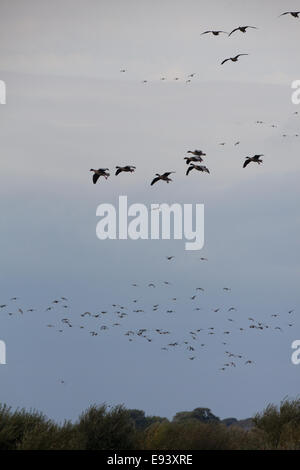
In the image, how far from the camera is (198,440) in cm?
3553

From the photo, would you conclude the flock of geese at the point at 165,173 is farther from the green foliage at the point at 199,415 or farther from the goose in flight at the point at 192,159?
the green foliage at the point at 199,415

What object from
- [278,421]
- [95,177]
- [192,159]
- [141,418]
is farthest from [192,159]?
[141,418]

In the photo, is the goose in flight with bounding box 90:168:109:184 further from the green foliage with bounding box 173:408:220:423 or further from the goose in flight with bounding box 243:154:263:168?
the green foliage with bounding box 173:408:220:423

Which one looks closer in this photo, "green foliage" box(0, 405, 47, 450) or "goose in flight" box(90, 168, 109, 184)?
"green foliage" box(0, 405, 47, 450)

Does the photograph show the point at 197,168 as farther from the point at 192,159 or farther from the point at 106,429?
the point at 106,429

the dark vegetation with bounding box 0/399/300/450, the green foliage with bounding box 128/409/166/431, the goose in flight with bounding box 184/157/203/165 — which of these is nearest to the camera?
the dark vegetation with bounding box 0/399/300/450

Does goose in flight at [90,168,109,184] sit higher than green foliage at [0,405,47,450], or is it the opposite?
goose in flight at [90,168,109,184]

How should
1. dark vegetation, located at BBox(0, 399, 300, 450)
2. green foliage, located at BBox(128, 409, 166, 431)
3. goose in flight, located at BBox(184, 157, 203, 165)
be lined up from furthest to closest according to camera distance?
green foliage, located at BBox(128, 409, 166, 431)
goose in flight, located at BBox(184, 157, 203, 165)
dark vegetation, located at BBox(0, 399, 300, 450)

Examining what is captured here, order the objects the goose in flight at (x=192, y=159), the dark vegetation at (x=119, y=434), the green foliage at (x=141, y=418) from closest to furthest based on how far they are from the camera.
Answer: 1. the dark vegetation at (x=119, y=434)
2. the goose in flight at (x=192, y=159)
3. the green foliage at (x=141, y=418)

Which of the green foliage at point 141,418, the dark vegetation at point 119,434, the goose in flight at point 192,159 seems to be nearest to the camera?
the dark vegetation at point 119,434

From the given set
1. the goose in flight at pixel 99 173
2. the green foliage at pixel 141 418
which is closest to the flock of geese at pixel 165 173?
the goose in flight at pixel 99 173

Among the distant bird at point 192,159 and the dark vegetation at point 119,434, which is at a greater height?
the distant bird at point 192,159

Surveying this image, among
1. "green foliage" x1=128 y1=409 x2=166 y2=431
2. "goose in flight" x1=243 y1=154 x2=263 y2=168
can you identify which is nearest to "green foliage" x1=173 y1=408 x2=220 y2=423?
"green foliage" x1=128 y1=409 x2=166 y2=431

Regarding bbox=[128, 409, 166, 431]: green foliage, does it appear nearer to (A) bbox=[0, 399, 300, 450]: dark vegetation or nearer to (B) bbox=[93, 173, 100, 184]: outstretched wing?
(B) bbox=[93, 173, 100, 184]: outstretched wing
